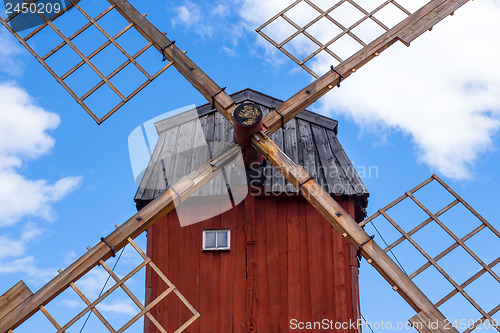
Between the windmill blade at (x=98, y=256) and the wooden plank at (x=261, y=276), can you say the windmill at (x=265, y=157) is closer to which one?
the windmill blade at (x=98, y=256)

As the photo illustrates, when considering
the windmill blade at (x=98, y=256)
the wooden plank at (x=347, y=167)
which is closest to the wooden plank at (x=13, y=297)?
the windmill blade at (x=98, y=256)

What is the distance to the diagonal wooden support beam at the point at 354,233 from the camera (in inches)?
239

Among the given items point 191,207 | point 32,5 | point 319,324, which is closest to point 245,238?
point 191,207

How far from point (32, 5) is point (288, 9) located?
345cm

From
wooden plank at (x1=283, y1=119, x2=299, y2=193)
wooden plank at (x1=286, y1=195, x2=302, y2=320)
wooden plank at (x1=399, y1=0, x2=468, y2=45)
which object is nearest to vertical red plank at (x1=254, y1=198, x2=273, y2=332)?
wooden plank at (x1=286, y1=195, x2=302, y2=320)

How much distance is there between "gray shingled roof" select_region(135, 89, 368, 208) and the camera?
27.0 feet

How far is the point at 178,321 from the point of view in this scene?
24.8 feet

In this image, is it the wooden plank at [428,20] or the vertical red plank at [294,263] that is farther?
the wooden plank at [428,20]

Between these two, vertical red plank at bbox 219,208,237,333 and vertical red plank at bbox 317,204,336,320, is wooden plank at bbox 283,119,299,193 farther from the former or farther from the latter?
vertical red plank at bbox 219,208,237,333

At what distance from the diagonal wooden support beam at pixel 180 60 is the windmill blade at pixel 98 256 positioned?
669 mm

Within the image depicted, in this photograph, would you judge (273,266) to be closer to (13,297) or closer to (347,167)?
(347,167)

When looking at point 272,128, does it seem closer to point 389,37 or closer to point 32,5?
point 389,37

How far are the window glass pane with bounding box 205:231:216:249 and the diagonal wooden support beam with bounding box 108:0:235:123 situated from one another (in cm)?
160

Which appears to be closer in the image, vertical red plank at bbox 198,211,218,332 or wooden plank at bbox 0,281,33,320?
wooden plank at bbox 0,281,33,320
